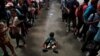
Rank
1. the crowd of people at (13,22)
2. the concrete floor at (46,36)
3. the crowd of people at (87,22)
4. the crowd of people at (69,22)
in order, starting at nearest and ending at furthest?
the crowd of people at (87,22), the crowd of people at (69,22), the crowd of people at (13,22), the concrete floor at (46,36)

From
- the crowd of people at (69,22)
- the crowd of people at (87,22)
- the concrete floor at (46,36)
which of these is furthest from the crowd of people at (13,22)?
the crowd of people at (87,22)

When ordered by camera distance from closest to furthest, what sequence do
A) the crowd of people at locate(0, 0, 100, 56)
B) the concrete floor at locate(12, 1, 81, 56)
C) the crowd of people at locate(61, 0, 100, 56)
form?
the crowd of people at locate(61, 0, 100, 56)
the crowd of people at locate(0, 0, 100, 56)
the concrete floor at locate(12, 1, 81, 56)

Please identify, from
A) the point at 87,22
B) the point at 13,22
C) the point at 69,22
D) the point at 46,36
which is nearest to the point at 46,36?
the point at 46,36

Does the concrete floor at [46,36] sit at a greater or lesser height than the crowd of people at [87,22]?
lesser

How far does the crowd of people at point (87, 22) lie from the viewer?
8.58 meters

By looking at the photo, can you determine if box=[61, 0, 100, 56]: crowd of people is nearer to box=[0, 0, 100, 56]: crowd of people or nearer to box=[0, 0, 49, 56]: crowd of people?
box=[0, 0, 100, 56]: crowd of people

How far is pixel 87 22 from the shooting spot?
878 centimetres

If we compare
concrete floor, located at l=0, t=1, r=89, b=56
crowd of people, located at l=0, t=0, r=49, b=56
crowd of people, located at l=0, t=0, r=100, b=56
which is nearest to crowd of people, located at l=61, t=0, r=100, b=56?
crowd of people, located at l=0, t=0, r=100, b=56

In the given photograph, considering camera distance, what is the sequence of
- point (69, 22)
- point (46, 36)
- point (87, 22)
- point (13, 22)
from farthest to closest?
point (69, 22), point (46, 36), point (13, 22), point (87, 22)

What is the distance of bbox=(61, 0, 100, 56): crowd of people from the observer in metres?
8.58

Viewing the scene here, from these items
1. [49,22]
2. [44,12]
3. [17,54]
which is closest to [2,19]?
[17,54]

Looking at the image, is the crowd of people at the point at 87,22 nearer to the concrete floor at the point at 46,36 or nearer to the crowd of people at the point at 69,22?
the crowd of people at the point at 69,22

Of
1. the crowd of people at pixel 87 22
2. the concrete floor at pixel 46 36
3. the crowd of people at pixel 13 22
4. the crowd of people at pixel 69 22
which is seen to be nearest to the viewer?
the crowd of people at pixel 87 22

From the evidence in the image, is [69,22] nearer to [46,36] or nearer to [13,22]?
[46,36]
